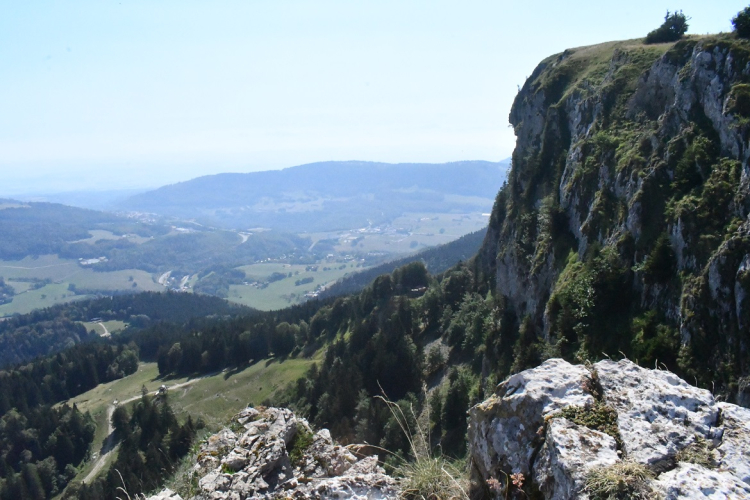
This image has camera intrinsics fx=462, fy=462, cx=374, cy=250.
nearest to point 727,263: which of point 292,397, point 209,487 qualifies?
point 209,487

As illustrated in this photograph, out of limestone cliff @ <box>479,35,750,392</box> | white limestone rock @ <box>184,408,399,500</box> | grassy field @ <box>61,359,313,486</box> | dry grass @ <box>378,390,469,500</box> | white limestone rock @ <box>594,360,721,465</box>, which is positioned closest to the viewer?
white limestone rock @ <box>594,360,721,465</box>

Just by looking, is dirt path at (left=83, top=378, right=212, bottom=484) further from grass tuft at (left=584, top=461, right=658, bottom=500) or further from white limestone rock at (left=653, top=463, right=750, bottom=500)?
white limestone rock at (left=653, top=463, right=750, bottom=500)

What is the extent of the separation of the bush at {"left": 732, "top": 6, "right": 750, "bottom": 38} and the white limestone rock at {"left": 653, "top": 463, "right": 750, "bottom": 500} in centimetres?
3404

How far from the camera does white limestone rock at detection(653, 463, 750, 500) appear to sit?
19.1ft

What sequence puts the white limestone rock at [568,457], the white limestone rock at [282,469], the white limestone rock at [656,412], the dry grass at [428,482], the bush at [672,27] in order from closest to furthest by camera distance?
the white limestone rock at [568,457] → the white limestone rock at [656,412] → the dry grass at [428,482] → the white limestone rock at [282,469] → the bush at [672,27]

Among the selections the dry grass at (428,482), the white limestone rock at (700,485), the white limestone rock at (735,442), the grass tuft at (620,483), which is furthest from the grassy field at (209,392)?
the white limestone rock at (700,485)

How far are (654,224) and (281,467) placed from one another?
955 inches

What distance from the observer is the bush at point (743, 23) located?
96.0 ft

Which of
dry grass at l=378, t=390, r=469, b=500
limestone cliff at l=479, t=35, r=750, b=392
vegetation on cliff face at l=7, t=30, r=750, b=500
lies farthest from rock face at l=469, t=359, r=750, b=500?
limestone cliff at l=479, t=35, r=750, b=392

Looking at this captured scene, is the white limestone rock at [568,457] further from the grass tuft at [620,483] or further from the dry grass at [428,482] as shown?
the dry grass at [428,482]

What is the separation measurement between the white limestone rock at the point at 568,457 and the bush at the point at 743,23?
1340 inches

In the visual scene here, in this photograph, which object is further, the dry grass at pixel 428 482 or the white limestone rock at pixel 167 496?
the white limestone rock at pixel 167 496

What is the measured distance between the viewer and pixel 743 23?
96.5ft

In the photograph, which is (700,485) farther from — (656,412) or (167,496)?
(167,496)
